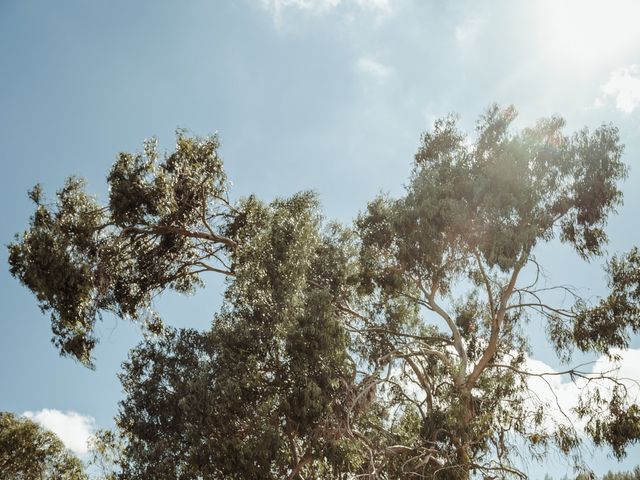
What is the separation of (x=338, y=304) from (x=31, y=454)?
1349 cm

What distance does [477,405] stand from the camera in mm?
10500

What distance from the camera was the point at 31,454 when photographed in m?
18.9

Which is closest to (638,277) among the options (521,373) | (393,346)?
(521,373)

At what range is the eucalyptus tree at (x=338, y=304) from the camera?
8617mm

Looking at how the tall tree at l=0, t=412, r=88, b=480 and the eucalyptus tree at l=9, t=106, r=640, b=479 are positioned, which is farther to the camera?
the tall tree at l=0, t=412, r=88, b=480

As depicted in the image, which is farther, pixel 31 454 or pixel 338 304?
pixel 31 454

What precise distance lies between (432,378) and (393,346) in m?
1.13

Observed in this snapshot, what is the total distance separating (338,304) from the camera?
11656 mm

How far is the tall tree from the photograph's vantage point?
1873 cm

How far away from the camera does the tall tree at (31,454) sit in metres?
18.7

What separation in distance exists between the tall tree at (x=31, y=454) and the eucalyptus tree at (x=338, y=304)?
9378 millimetres

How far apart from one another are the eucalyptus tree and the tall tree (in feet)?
30.8

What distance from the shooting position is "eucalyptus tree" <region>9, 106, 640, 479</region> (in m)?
8.62

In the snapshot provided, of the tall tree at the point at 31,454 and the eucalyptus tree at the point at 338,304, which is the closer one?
the eucalyptus tree at the point at 338,304
